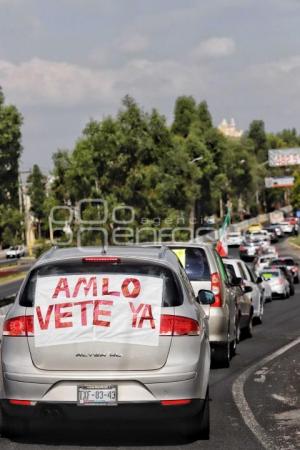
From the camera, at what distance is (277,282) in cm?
3647

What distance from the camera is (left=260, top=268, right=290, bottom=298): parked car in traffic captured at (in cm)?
3638

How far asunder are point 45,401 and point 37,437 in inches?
31.1

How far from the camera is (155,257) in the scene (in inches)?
332

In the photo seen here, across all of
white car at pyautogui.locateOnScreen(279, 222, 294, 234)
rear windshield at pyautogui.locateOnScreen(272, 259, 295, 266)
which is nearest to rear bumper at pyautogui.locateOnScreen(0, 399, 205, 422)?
rear windshield at pyautogui.locateOnScreen(272, 259, 295, 266)

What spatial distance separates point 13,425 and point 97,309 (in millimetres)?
1213

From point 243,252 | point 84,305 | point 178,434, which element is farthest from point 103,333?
point 243,252

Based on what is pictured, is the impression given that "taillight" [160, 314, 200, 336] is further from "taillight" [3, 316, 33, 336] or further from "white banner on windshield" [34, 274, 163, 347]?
"taillight" [3, 316, 33, 336]

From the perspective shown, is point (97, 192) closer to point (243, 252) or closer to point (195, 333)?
point (243, 252)

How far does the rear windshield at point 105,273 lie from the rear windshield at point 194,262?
5.91 metres

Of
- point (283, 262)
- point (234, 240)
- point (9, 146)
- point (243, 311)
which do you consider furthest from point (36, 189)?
point (243, 311)

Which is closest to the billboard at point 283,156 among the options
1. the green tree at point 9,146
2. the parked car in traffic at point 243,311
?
the green tree at point 9,146

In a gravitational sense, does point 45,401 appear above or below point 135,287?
below

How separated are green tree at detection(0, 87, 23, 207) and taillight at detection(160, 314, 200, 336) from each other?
60.6 ft

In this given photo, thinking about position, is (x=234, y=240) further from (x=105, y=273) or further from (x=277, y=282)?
(x=105, y=273)
